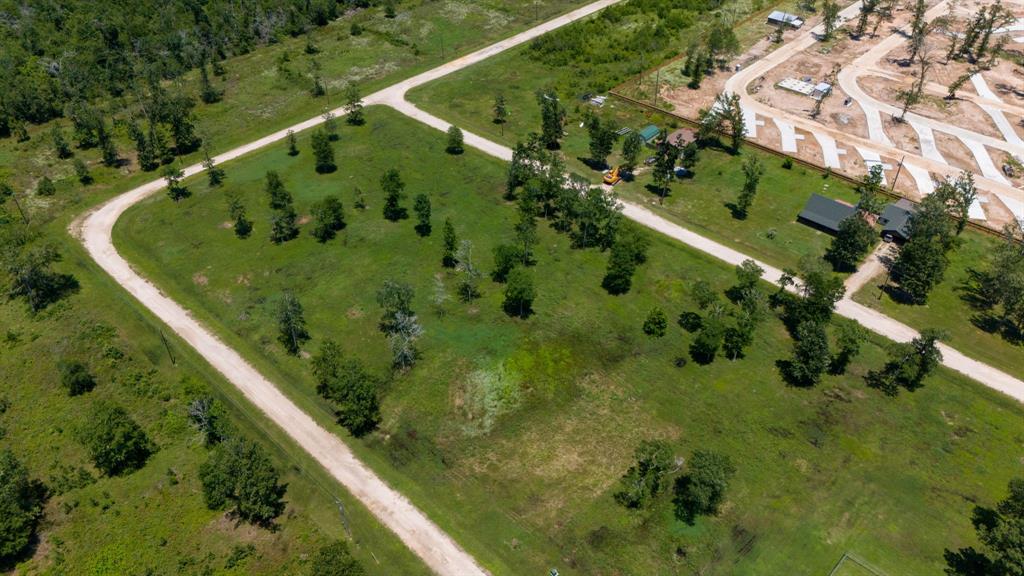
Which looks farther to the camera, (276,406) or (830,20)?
(830,20)

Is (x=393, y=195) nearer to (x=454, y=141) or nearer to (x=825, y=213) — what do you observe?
(x=454, y=141)

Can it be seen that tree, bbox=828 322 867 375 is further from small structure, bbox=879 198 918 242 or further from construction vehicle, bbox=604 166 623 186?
construction vehicle, bbox=604 166 623 186

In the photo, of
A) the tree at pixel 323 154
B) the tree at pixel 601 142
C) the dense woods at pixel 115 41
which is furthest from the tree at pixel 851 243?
the dense woods at pixel 115 41

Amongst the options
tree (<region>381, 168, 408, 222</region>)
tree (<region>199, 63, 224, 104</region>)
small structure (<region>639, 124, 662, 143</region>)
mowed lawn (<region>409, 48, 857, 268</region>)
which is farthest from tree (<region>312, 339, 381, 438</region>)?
tree (<region>199, 63, 224, 104</region>)

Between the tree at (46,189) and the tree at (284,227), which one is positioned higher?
the tree at (284,227)

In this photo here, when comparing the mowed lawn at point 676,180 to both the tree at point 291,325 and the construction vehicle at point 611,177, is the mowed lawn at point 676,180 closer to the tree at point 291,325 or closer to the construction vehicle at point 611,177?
the construction vehicle at point 611,177

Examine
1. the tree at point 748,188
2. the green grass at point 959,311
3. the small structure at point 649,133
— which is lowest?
the green grass at point 959,311

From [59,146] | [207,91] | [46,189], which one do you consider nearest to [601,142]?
[207,91]
